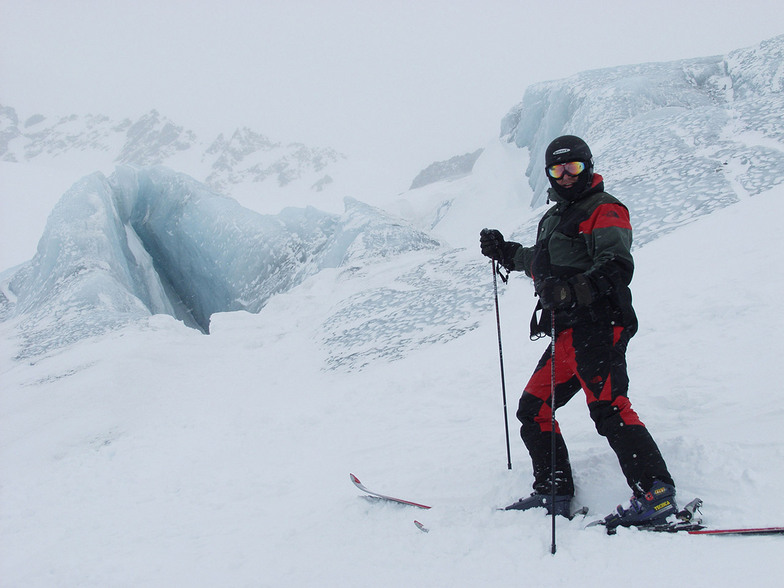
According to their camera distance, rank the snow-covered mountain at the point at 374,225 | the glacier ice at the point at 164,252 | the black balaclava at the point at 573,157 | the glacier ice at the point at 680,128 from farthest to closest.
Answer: the glacier ice at the point at 164,252 < the snow-covered mountain at the point at 374,225 < the glacier ice at the point at 680,128 < the black balaclava at the point at 573,157

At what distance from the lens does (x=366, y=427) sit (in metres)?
5.12

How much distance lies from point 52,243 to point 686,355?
53.5ft

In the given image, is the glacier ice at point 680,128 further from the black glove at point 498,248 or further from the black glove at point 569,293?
the black glove at point 569,293

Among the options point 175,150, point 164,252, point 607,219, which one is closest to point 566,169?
point 607,219

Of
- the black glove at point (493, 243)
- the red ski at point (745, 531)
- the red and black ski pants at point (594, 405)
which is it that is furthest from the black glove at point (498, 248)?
the red ski at point (745, 531)

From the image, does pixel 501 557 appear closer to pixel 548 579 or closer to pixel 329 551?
pixel 548 579

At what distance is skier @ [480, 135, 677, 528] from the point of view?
89.7 inches

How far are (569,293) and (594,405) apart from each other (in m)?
0.57

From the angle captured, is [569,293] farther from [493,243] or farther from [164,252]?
[164,252]

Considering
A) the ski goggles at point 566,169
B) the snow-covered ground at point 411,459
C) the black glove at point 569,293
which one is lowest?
the snow-covered ground at point 411,459

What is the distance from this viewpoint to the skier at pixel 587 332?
2277 millimetres

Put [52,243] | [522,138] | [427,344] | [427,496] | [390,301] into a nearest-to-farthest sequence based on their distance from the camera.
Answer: [427,496], [427,344], [390,301], [52,243], [522,138]

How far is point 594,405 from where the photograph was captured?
2457mm

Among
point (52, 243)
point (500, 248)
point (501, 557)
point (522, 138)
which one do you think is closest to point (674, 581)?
point (501, 557)
